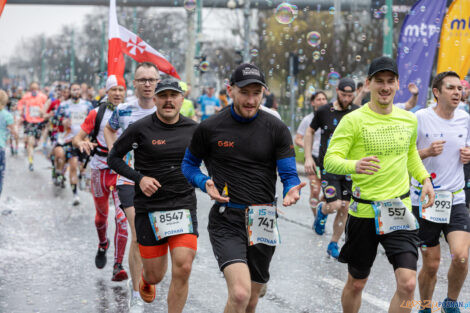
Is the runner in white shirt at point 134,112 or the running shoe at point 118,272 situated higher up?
the runner in white shirt at point 134,112

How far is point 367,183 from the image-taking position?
4.66 meters

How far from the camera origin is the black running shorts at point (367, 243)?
456cm

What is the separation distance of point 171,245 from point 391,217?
1615 millimetres

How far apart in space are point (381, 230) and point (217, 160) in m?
1.15

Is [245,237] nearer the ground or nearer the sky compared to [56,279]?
nearer the sky

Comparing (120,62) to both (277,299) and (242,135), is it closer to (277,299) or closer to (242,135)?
(277,299)

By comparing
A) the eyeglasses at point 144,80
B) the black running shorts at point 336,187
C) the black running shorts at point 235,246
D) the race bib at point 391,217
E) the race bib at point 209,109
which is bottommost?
the race bib at point 209,109

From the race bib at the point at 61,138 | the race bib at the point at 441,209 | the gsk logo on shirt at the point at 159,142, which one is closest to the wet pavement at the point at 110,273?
the race bib at the point at 441,209

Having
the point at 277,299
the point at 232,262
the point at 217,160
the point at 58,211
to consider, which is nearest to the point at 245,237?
the point at 232,262

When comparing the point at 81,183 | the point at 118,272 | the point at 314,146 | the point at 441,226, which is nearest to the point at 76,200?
the point at 81,183

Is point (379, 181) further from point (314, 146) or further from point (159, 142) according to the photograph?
point (314, 146)

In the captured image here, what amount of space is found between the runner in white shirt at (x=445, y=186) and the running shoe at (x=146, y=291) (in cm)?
209

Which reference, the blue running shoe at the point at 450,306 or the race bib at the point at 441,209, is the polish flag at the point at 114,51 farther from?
the blue running shoe at the point at 450,306

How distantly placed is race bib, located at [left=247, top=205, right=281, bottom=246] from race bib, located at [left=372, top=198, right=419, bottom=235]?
679 millimetres
